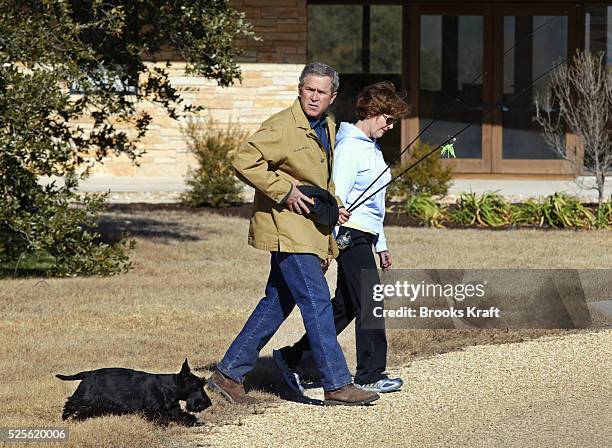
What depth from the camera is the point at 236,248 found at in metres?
13.3

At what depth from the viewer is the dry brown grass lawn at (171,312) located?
22.3 feet

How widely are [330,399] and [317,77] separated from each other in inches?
68.3

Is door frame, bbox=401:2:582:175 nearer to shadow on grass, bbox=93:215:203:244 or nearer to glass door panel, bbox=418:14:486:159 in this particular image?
glass door panel, bbox=418:14:486:159

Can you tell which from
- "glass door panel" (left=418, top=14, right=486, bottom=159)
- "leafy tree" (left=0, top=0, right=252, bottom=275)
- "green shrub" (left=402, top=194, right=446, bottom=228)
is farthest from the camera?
"glass door panel" (left=418, top=14, right=486, bottom=159)

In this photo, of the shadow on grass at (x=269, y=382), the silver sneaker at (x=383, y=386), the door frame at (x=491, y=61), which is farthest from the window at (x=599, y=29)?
the silver sneaker at (x=383, y=386)

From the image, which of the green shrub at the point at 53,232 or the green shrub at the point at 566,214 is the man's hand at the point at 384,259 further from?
the green shrub at the point at 566,214

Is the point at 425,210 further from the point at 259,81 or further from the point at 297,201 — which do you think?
the point at 297,201

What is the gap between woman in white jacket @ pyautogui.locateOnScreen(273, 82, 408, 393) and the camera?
271 inches

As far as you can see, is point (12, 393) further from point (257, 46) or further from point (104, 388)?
point (257, 46)

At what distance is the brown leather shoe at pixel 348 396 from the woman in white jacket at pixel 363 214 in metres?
0.33

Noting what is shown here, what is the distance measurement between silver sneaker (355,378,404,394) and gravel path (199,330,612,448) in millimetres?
66

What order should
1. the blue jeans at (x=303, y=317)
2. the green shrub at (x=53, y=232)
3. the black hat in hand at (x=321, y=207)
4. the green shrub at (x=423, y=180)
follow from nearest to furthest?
the black hat in hand at (x=321, y=207) → the blue jeans at (x=303, y=317) → the green shrub at (x=53, y=232) → the green shrub at (x=423, y=180)

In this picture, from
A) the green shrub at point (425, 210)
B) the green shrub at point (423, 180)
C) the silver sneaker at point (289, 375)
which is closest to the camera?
the silver sneaker at point (289, 375)

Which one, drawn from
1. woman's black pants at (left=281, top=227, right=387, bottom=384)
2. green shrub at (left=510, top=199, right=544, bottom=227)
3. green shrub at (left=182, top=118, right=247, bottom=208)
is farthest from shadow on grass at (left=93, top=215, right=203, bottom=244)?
woman's black pants at (left=281, top=227, right=387, bottom=384)
